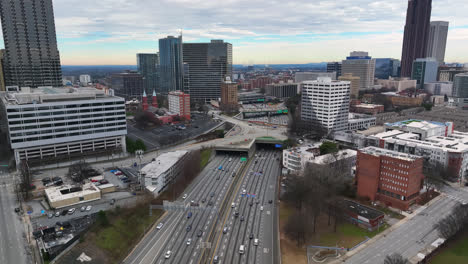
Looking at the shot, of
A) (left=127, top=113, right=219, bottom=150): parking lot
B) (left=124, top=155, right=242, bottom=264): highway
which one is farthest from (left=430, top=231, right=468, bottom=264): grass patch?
(left=127, top=113, right=219, bottom=150): parking lot

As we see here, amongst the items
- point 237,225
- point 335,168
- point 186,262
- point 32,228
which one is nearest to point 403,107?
point 335,168

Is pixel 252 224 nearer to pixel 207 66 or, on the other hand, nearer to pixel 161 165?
pixel 161 165

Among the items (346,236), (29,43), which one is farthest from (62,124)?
(346,236)

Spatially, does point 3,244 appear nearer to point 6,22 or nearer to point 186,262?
point 186,262

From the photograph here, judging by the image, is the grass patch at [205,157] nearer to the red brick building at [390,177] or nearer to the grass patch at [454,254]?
the red brick building at [390,177]

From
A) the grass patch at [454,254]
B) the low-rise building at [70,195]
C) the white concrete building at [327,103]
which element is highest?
the white concrete building at [327,103]

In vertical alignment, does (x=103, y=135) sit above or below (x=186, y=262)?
above

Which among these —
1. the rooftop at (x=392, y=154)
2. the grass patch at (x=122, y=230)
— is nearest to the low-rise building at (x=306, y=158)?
the rooftop at (x=392, y=154)
